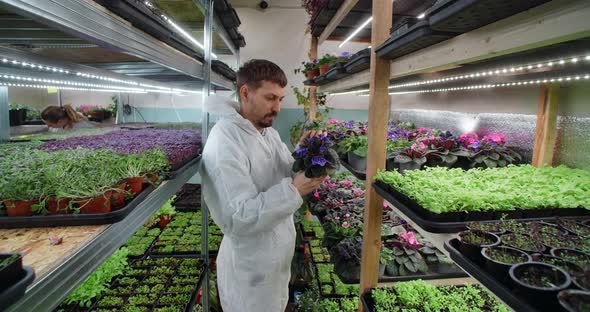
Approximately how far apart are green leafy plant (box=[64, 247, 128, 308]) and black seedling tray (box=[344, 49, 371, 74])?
7.28 feet

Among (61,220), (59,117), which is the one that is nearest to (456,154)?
(61,220)

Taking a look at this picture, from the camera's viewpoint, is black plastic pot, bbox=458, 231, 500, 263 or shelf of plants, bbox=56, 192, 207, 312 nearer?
black plastic pot, bbox=458, 231, 500, 263

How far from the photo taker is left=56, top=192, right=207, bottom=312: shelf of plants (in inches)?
78.7

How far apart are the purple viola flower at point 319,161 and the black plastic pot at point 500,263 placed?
818 mm

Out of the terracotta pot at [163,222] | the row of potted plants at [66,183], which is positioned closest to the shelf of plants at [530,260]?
the row of potted plants at [66,183]

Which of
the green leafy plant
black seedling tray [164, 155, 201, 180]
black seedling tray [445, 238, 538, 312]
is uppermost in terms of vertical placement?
black seedling tray [164, 155, 201, 180]

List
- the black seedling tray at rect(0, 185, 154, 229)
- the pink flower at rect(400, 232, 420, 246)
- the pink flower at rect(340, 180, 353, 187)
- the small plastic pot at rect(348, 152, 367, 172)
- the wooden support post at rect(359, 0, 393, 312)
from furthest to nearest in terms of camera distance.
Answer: the pink flower at rect(340, 180, 353, 187), the small plastic pot at rect(348, 152, 367, 172), the pink flower at rect(400, 232, 420, 246), the wooden support post at rect(359, 0, 393, 312), the black seedling tray at rect(0, 185, 154, 229)

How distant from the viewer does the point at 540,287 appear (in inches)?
31.4

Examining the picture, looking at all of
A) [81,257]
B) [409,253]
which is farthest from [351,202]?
[81,257]

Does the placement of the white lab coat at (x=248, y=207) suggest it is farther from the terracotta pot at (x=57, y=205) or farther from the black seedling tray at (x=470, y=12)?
the black seedling tray at (x=470, y=12)

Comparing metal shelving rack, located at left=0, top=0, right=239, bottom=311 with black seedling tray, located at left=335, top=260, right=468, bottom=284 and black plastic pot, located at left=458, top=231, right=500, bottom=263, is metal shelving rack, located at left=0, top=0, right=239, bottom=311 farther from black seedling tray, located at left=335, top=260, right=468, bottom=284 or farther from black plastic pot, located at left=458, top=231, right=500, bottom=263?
black seedling tray, located at left=335, top=260, right=468, bottom=284

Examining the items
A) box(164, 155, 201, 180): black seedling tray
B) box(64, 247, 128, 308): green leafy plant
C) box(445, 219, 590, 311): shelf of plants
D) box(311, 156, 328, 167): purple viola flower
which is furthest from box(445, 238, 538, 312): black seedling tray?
box(64, 247, 128, 308): green leafy plant

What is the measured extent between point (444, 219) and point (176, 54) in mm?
1806

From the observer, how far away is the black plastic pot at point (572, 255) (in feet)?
2.97
